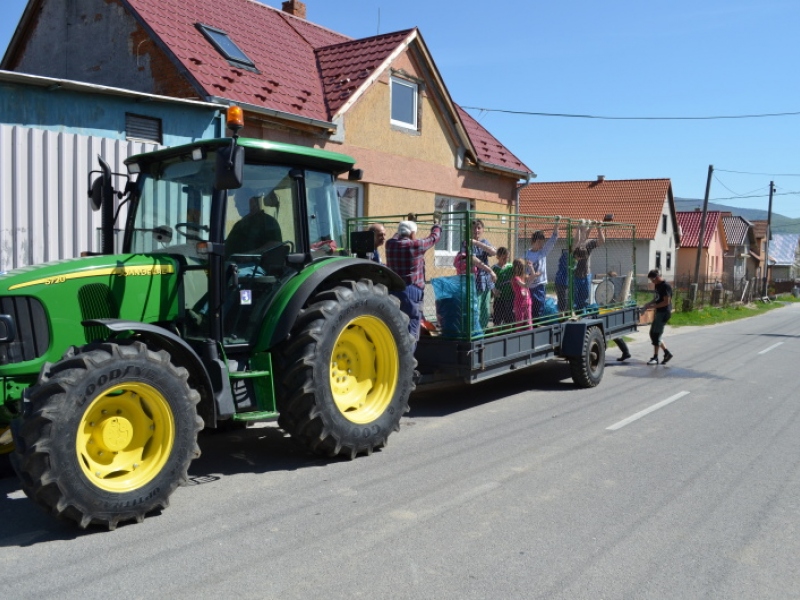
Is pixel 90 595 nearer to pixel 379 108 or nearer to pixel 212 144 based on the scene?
pixel 212 144

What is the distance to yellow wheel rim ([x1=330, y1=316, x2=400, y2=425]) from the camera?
626cm

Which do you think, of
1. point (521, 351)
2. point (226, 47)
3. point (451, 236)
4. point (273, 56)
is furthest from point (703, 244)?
point (451, 236)

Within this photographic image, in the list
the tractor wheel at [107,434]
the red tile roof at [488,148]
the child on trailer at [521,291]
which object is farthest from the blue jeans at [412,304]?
the red tile roof at [488,148]

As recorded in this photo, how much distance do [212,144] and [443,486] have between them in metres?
2.99

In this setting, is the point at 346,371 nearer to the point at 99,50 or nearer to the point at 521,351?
the point at 521,351

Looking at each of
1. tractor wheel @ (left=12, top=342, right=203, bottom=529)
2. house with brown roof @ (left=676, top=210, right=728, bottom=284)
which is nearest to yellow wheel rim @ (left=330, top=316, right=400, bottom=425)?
tractor wheel @ (left=12, top=342, right=203, bottom=529)

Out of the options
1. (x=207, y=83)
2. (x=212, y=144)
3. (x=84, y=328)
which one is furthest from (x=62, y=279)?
(x=207, y=83)

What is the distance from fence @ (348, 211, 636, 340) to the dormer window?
195 inches

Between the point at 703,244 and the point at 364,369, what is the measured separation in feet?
164

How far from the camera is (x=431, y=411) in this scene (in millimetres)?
8398

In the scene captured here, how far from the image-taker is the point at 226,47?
13.3m

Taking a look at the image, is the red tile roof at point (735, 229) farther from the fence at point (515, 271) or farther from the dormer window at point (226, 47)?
the dormer window at point (226, 47)

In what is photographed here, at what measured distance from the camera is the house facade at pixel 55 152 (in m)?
8.36

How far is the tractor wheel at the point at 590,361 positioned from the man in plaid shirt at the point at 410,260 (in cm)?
274
